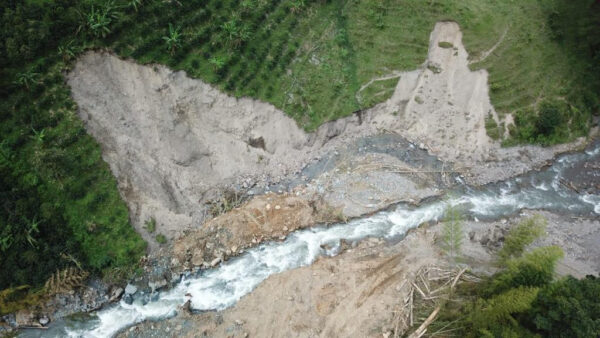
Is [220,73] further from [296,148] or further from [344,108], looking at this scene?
[344,108]

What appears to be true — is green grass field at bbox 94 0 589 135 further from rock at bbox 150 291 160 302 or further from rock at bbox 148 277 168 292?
rock at bbox 150 291 160 302

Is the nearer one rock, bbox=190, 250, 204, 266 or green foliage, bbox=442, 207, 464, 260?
rock, bbox=190, 250, 204, 266

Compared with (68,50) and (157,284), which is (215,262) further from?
(68,50)

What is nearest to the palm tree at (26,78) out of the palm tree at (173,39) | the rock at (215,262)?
the palm tree at (173,39)

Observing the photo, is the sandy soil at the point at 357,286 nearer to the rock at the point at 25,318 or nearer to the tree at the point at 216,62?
the rock at the point at 25,318

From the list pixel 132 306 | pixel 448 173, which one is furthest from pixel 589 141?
pixel 132 306

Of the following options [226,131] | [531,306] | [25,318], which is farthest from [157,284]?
[531,306]

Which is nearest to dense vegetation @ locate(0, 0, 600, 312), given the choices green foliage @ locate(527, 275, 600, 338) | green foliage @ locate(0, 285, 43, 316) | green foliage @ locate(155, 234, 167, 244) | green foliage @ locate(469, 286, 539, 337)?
green foliage @ locate(0, 285, 43, 316)
